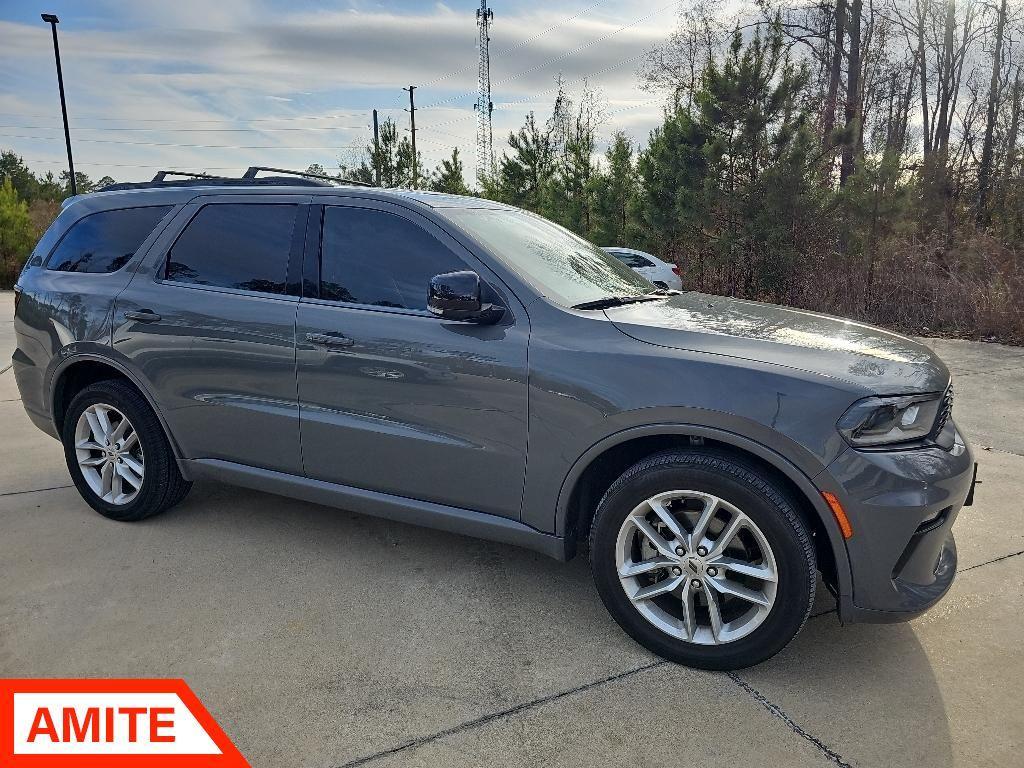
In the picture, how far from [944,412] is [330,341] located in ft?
8.13

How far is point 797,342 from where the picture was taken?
2.79 meters

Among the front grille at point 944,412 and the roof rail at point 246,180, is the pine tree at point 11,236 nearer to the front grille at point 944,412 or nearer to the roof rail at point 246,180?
the roof rail at point 246,180

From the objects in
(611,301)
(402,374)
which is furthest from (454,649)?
(611,301)

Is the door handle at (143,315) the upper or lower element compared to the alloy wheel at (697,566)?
upper

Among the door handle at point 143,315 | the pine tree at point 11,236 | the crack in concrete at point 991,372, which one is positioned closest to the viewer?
the door handle at point 143,315

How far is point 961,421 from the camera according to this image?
6340mm

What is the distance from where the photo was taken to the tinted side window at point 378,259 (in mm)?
3203

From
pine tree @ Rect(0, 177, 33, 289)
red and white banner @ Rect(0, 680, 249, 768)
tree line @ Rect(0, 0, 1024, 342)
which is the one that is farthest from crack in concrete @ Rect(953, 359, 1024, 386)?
pine tree @ Rect(0, 177, 33, 289)

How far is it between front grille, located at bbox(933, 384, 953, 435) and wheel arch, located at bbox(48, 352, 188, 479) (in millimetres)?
3490

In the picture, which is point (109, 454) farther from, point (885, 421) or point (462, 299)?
point (885, 421)

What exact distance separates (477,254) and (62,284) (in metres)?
2.56

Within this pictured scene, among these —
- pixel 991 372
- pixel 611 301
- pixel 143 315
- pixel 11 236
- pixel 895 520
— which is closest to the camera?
pixel 895 520

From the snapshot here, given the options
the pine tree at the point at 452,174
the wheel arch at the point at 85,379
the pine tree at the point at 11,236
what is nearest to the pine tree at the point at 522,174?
the pine tree at the point at 452,174

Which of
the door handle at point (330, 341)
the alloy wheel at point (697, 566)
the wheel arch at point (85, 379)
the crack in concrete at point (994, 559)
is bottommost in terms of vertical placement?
the crack in concrete at point (994, 559)
